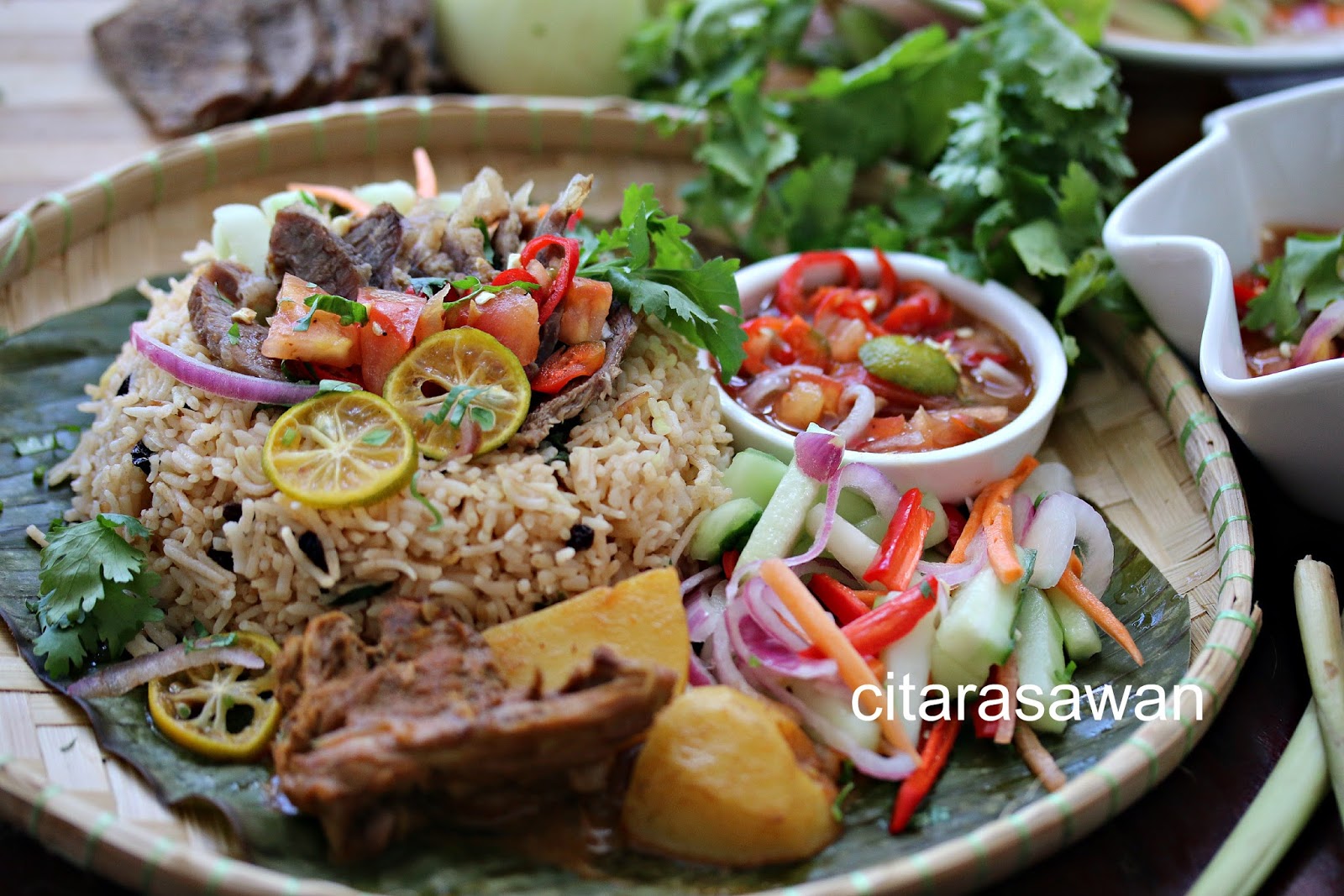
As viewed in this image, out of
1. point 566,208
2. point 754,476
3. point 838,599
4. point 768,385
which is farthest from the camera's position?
point 768,385

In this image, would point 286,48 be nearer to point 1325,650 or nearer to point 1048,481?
point 1048,481

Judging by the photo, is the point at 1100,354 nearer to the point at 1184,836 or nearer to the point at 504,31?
the point at 1184,836

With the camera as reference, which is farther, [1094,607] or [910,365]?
[910,365]

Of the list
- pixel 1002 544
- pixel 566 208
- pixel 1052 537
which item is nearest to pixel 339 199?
pixel 566 208

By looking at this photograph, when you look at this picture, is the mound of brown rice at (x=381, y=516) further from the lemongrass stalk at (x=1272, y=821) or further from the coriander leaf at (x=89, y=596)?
the lemongrass stalk at (x=1272, y=821)

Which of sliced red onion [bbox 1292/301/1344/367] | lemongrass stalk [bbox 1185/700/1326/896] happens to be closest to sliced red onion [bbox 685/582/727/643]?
lemongrass stalk [bbox 1185/700/1326/896]

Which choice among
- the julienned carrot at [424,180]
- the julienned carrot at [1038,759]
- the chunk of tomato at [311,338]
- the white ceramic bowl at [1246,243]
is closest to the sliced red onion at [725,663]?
the julienned carrot at [1038,759]

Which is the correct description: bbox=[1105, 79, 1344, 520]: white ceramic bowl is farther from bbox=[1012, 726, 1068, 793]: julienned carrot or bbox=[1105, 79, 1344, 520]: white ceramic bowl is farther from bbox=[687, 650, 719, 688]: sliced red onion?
bbox=[687, 650, 719, 688]: sliced red onion

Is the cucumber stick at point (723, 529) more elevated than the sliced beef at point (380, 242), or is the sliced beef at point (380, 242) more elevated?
the sliced beef at point (380, 242)
